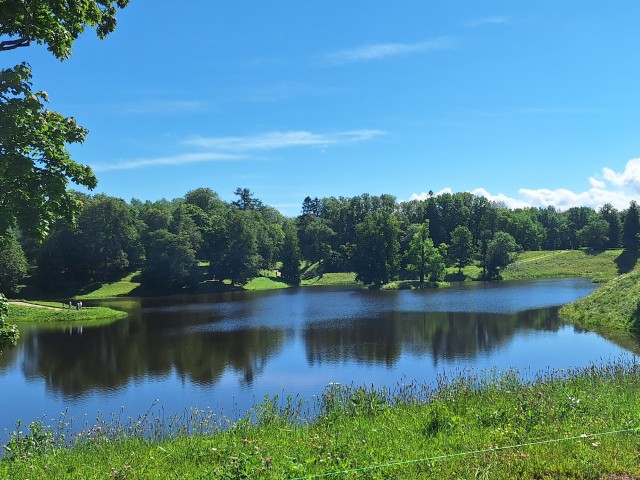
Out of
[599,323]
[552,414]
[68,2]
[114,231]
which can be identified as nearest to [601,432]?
[552,414]

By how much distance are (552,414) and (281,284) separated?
94.4 m

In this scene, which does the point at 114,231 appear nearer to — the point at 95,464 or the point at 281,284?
the point at 281,284

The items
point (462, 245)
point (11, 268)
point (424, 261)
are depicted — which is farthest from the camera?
point (462, 245)

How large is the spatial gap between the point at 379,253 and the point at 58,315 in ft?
208

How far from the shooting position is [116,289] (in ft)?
284

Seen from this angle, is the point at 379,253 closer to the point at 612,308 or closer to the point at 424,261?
the point at 424,261

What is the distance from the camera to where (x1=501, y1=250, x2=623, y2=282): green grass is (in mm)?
97000

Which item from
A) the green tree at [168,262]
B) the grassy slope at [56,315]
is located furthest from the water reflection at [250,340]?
the green tree at [168,262]

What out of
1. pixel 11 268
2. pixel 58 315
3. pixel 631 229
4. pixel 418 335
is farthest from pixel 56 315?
pixel 631 229

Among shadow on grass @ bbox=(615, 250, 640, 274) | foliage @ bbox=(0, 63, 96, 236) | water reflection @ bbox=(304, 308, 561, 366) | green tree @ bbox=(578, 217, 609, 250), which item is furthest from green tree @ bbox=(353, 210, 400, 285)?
foliage @ bbox=(0, 63, 96, 236)

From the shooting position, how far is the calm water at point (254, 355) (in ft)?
70.4

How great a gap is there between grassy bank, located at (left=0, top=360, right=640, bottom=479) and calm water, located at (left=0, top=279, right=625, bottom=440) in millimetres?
7241

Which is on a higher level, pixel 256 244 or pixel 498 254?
pixel 256 244

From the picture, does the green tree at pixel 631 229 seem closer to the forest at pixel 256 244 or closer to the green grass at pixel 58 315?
the forest at pixel 256 244
